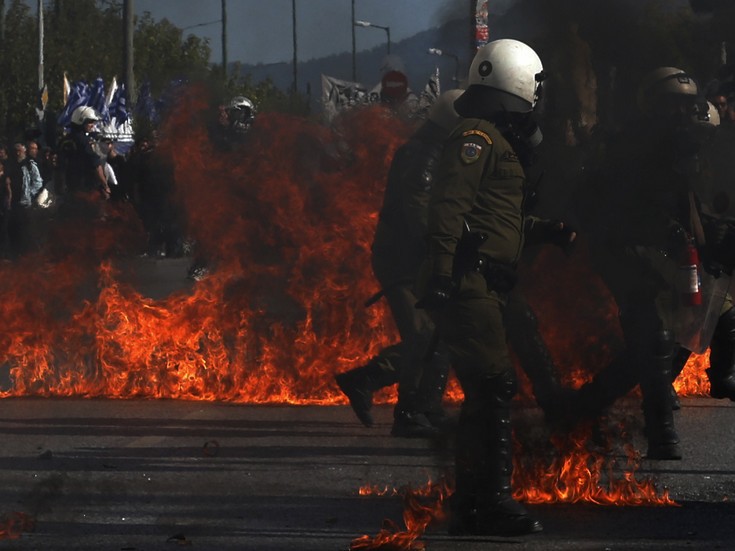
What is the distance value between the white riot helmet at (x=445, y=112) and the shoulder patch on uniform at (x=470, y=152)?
2.20 meters

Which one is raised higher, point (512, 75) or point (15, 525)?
point (512, 75)

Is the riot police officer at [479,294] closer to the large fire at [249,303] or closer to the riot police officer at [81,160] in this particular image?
the large fire at [249,303]

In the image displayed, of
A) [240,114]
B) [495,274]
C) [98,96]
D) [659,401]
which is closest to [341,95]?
[240,114]

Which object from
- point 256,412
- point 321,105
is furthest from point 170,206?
point 256,412

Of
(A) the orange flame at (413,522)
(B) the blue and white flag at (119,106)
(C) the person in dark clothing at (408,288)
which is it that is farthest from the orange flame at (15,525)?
(B) the blue and white flag at (119,106)

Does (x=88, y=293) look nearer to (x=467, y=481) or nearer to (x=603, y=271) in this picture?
(x=603, y=271)

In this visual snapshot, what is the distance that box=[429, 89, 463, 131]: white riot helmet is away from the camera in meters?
8.02

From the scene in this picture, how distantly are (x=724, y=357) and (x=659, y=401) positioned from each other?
16.3 inches

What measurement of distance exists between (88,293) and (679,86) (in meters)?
4.59

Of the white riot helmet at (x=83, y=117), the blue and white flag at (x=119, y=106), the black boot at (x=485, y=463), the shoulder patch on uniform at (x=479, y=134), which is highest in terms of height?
the shoulder patch on uniform at (x=479, y=134)

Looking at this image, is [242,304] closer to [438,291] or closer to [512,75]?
[512,75]

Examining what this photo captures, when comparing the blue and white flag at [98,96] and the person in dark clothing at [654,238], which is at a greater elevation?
the person in dark clothing at [654,238]

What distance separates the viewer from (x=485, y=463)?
5.83 m

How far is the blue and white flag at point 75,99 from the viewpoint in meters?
28.9
